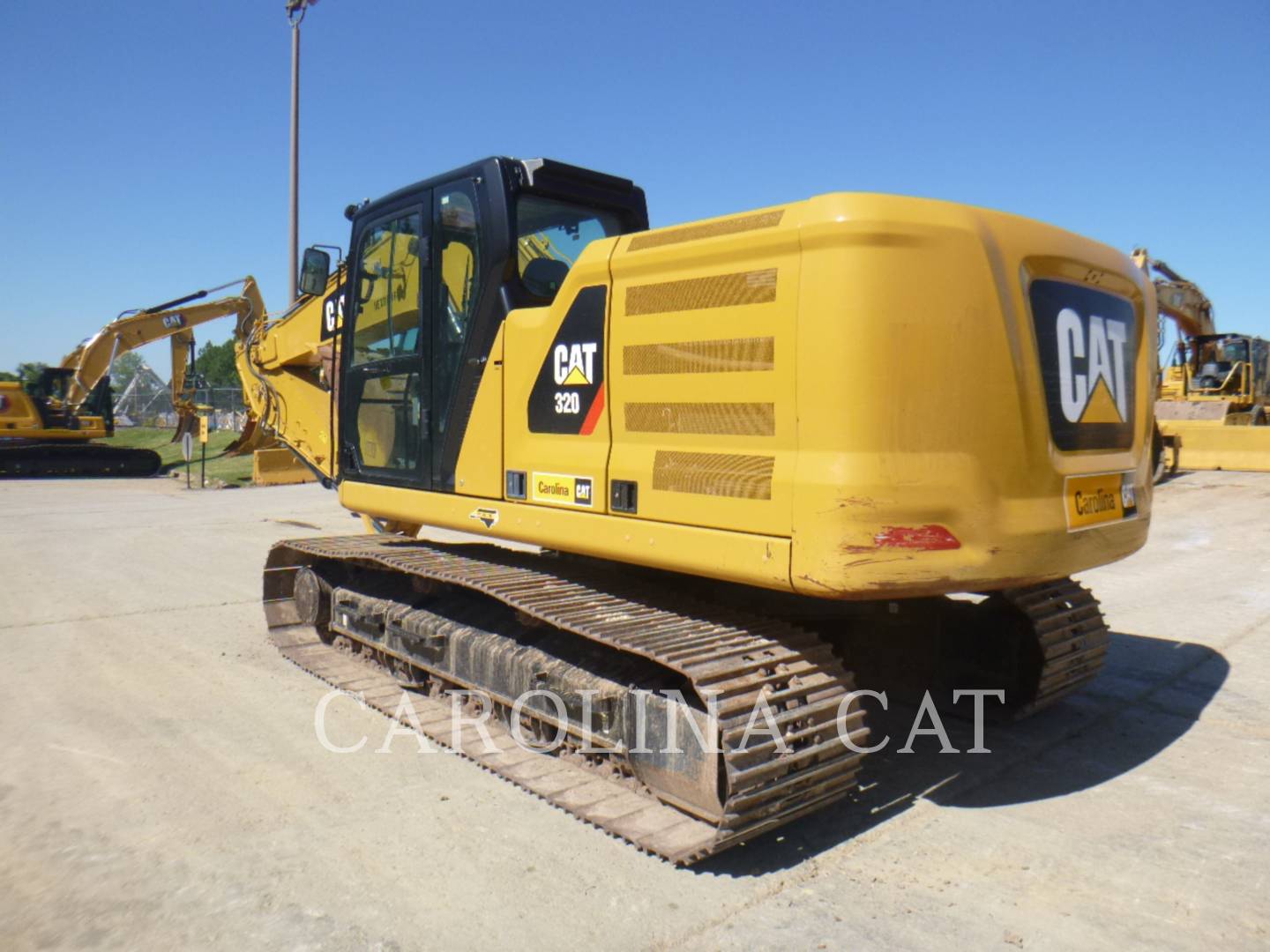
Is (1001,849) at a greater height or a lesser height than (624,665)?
lesser

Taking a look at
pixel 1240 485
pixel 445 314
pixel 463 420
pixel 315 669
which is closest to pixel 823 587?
pixel 463 420

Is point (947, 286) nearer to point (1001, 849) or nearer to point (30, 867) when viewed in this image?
point (1001, 849)

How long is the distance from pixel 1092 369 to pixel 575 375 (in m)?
2.00

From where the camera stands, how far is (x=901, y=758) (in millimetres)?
4258

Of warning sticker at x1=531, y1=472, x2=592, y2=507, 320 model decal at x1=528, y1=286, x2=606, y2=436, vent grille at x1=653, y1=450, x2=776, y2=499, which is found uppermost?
320 model decal at x1=528, y1=286, x2=606, y2=436

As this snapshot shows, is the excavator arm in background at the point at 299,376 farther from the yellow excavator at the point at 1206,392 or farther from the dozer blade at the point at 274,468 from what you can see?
the yellow excavator at the point at 1206,392

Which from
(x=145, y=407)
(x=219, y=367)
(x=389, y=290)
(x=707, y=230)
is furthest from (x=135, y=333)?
(x=219, y=367)

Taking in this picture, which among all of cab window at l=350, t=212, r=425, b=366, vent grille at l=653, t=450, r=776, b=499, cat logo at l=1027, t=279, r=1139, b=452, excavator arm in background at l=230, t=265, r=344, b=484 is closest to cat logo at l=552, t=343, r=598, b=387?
vent grille at l=653, t=450, r=776, b=499

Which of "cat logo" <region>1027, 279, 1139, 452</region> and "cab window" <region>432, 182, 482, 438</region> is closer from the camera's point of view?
"cat logo" <region>1027, 279, 1139, 452</region>

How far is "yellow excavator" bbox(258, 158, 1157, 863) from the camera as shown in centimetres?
310

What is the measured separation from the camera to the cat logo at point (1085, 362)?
11.2ft

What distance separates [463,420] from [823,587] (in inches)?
85.3

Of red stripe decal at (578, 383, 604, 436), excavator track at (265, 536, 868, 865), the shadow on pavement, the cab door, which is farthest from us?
the cab door

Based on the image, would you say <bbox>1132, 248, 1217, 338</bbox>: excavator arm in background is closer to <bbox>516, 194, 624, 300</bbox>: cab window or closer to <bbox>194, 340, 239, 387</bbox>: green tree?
<bbox>516, 194, 624, 300</bbox>: cab window
